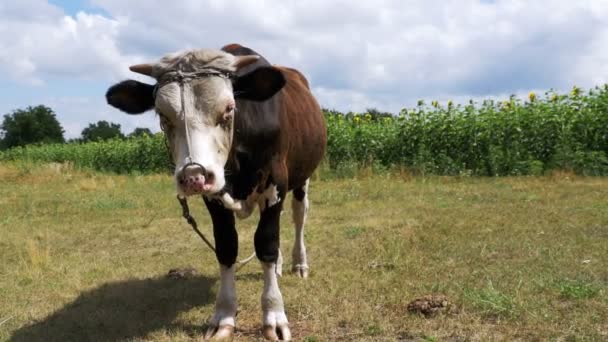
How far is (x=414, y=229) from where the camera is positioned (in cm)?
730

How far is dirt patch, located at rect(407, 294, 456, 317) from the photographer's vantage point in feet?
13.2

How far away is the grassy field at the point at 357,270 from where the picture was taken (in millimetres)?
3961

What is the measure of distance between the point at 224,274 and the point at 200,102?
1547 millimetres

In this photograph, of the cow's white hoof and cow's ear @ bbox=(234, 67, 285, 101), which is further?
the cow's white hoof

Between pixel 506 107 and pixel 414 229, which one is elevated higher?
pixel 506 107

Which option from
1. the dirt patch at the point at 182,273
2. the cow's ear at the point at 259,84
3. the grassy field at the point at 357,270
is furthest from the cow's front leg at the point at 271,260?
the dirt patch at the point at 182,273

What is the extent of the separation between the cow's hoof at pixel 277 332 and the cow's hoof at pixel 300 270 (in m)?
1.56

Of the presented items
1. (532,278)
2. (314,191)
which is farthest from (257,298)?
(314,191)

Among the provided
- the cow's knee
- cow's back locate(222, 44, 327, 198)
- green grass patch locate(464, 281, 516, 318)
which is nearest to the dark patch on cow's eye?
cow's back locate(222, 44, 327, 198)

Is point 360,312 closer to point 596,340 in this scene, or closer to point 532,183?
point 596,340

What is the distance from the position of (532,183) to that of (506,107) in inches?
145

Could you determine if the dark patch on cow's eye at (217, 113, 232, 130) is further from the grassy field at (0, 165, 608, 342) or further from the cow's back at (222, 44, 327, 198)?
the grassy field at (0, 165, 608, 342)

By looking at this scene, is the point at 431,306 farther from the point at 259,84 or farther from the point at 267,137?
the point at 259,84

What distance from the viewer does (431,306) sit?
13.3 feet
